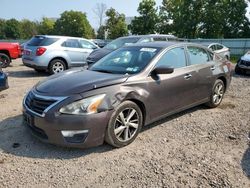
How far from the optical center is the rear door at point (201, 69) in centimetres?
561

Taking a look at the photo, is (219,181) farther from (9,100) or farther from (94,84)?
(9,100)

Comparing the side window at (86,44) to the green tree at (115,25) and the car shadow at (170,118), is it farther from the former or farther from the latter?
the green tree at (115,25)

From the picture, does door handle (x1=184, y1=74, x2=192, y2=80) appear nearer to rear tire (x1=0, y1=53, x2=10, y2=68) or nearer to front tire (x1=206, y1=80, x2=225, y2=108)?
front tire (x1=206, y1=80, x2=225, y2=108)

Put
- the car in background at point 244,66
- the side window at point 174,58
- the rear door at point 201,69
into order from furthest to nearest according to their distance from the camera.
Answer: the car in background at point 244,66 < the rear door at point 201,69 < the side window at point 174,58

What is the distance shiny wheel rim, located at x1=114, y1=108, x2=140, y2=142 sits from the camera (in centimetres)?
422

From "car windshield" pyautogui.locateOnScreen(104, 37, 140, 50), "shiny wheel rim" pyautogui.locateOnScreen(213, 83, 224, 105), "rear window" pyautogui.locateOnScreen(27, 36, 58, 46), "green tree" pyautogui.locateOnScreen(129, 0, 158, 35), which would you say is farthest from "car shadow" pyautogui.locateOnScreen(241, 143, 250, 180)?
"green tree" pyautogui.locateOnScreen(129, 0, 158, 35)

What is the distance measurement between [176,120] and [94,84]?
2.12 m

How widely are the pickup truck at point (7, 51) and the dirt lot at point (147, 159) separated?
8.55 m

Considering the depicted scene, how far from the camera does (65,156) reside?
4020mm

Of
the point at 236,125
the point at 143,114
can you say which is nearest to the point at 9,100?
the point at 143,114

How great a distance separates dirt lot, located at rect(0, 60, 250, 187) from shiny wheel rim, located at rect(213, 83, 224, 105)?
92cm

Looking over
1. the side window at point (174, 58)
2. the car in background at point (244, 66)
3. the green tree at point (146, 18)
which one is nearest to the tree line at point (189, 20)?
the green tree at point (146, 18)

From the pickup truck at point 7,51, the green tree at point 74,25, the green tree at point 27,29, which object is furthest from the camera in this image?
the green tree at point 27,29

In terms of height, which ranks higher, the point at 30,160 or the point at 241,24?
the point at 241,24
